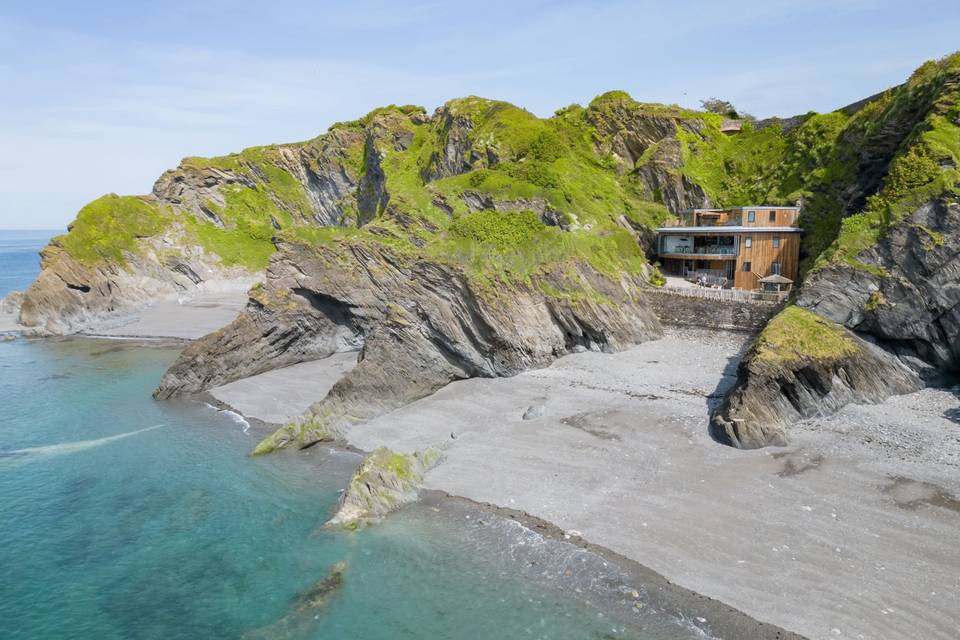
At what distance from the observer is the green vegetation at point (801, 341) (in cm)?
3012

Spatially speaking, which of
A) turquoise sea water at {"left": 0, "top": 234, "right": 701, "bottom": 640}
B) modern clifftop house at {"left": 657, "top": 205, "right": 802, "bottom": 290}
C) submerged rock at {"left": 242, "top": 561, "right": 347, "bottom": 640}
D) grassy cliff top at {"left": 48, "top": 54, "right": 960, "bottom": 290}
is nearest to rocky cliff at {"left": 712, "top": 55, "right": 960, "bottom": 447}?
grassy cliff top at {"left": 48, "top": 54, "right": 960, "bottom": 290}

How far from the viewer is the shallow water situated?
19172mm

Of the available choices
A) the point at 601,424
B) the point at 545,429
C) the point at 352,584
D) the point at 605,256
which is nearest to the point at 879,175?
the point at 605,256

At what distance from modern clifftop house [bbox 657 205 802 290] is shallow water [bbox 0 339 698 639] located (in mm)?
33934

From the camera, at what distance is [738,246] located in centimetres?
4891

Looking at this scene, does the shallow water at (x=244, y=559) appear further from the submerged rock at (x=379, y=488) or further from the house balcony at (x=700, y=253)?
the house balcony at (x=700, y=253)

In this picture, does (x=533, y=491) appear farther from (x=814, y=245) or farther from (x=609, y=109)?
(x=609, y=109)

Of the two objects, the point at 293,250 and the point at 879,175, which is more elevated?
the point at 879,175

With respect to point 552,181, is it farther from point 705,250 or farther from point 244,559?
point 244,559

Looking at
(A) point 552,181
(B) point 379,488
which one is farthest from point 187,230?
(B) point 379,488

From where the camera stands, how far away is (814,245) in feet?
152

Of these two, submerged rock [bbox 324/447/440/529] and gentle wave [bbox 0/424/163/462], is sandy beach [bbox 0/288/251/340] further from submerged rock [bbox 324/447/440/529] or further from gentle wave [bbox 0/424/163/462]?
submerged rock [bbox 324/447/440/529]

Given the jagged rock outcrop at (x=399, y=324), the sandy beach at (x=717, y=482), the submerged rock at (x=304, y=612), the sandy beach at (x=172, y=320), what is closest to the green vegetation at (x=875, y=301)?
the sandy beach at (x=717, y=482)

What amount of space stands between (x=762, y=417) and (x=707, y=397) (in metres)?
5.19
